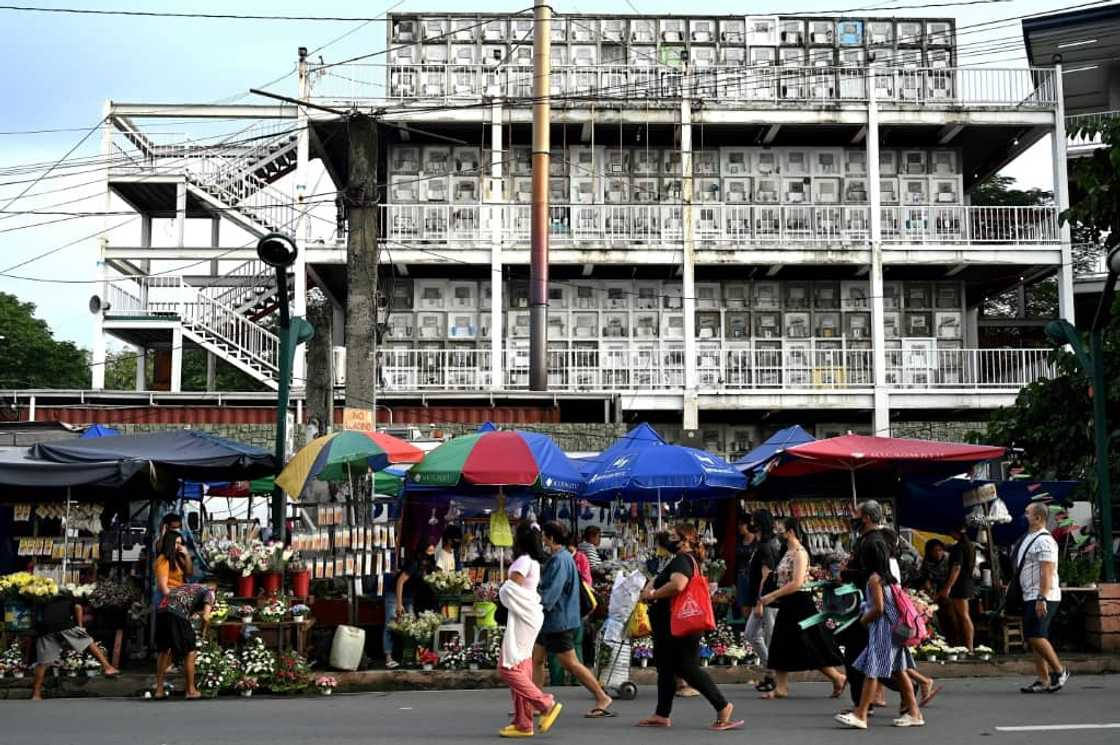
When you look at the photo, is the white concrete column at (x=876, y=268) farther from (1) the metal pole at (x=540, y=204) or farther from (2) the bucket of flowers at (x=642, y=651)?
(2) the bucket of flowers at (x=642, y=651)

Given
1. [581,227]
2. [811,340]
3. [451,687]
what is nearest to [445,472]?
[451,687]

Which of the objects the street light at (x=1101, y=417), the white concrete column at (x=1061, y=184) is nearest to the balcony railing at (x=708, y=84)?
the white concrete column at (x=1061, y=184)

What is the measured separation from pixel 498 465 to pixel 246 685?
3.75 metres

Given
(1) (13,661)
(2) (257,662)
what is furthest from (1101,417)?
(1) (13,661)

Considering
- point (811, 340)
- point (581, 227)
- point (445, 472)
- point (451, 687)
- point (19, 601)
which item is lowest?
point (451, 687)

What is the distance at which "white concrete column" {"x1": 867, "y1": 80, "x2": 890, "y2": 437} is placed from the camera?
28.4m

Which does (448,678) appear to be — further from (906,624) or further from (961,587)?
(961,587)

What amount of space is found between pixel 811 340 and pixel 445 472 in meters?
17.5

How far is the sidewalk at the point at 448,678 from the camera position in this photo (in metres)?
13.0

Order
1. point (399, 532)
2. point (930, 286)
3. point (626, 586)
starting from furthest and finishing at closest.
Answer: point (930, 286) → point (399, 532) → point (626, 586)

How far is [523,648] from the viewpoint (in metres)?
9.61

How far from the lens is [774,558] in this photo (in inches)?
522

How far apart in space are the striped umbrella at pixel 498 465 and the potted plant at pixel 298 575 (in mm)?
1636

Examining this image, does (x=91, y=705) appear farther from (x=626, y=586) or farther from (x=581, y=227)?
(x=581, y=227)
